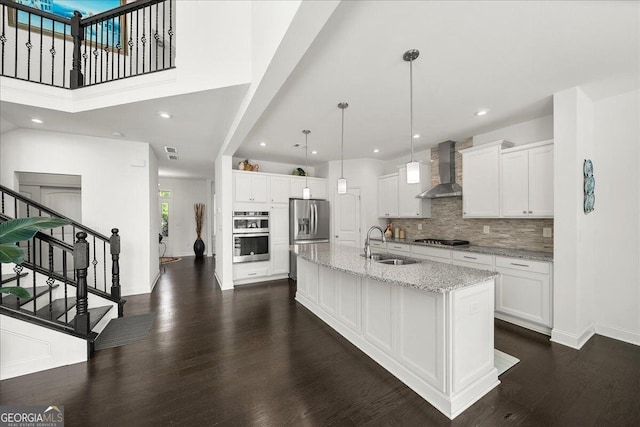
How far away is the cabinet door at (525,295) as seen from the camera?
9.19ft

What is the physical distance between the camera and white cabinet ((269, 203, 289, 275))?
520 centimetres

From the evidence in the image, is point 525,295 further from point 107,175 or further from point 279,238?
point 107,175

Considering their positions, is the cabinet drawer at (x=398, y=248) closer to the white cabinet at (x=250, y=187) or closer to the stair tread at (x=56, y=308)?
the white cabinet at (x=250, y=187)

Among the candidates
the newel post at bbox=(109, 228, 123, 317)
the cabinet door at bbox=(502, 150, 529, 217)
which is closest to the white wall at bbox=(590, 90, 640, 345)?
the cabinet door at bbox=(502, 150, 529, 217)

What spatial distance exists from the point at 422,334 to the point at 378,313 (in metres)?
0.48

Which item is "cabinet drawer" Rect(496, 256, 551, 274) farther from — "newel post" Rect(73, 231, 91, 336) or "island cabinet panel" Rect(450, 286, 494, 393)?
"newel post" Rect(73, 231, 91, 336)

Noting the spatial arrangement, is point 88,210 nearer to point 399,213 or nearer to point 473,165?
point 399,213

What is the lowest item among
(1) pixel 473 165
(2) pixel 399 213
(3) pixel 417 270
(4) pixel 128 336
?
(4) pixel 128 336

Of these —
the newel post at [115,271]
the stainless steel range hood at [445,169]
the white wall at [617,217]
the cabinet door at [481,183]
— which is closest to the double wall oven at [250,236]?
the newel post at [115,271]

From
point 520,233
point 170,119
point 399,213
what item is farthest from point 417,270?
point 170,119

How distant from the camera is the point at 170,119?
338 cm

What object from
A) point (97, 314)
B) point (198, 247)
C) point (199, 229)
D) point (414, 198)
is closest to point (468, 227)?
point (414, 198)

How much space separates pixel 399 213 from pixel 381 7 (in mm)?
3954

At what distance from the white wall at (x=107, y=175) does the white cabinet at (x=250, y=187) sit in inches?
59.0
